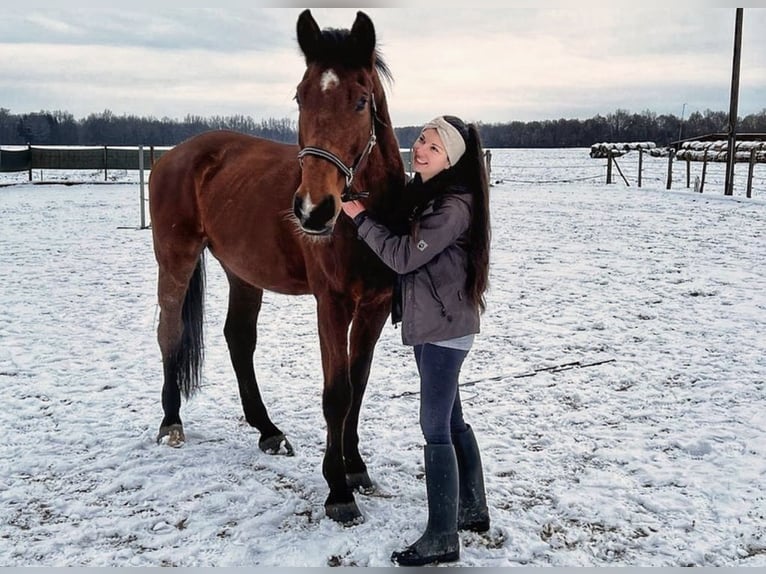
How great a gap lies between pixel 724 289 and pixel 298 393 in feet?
17.3

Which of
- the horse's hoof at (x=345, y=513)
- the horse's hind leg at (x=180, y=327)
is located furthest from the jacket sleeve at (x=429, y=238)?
the horse's hind leg at (x=180, y=327)

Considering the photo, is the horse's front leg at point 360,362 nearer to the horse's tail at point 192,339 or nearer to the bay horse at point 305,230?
the bay horse at point 305,230

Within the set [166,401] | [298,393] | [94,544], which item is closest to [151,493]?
[94,544]

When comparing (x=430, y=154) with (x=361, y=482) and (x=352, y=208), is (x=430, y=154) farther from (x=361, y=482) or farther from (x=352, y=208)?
(x=361, y=482)

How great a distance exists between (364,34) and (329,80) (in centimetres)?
25

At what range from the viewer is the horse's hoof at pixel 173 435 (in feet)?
11.7

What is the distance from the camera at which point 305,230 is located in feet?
7.02

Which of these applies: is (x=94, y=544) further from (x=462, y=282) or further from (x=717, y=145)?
(x=717, y=145)

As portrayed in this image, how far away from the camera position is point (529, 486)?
304 centimetres

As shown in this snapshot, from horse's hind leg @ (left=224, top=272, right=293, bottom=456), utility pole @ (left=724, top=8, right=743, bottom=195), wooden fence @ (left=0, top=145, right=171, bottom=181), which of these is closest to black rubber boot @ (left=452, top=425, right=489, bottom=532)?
horse's hind leg @ (left=224, top=272, right=293, bottom=456)

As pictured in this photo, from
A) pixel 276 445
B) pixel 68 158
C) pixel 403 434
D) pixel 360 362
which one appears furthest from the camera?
pixel 68 158

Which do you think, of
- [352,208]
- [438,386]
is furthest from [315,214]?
[438,386]

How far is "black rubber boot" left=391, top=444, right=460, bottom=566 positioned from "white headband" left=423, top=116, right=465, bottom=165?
1139 mm

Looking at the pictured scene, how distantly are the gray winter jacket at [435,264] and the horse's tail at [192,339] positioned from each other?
2.04 meters
